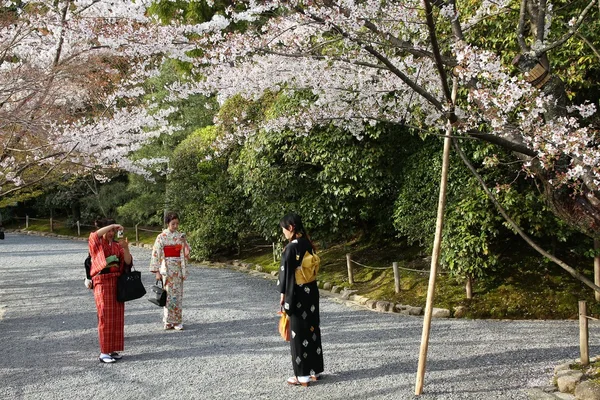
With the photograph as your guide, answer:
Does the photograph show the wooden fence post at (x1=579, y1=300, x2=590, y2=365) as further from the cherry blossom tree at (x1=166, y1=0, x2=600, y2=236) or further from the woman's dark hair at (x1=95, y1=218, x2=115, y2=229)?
the woman's dark hair at (x1=95, y1=218, x2=115, y2=229)

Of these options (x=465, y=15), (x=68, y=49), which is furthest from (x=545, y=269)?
(x=68, y=49)

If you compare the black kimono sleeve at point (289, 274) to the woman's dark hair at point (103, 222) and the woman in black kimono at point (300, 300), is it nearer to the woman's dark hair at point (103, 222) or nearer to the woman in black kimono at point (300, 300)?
the woman in black kimono at point (300, 300)

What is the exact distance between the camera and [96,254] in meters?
6.30

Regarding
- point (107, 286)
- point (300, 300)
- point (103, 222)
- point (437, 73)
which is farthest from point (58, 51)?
point (300, 300)

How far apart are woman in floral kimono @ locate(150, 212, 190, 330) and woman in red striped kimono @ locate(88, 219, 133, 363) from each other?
3.65ft

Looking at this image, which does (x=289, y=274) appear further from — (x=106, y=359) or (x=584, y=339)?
(x=584, y=339)

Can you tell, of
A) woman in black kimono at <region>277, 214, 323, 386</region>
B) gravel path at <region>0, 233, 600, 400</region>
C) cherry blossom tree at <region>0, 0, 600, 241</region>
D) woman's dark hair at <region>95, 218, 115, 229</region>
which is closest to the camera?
cherry blossom tree at <region>0, 0, 600, 241</region>

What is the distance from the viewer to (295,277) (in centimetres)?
530

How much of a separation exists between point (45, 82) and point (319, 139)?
4541mm

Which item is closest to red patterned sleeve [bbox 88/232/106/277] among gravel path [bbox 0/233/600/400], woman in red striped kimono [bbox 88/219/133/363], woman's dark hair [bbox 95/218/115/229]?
woman in red striped kimono [bbox 88/219/133/363]

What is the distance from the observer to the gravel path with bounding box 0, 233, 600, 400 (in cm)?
514

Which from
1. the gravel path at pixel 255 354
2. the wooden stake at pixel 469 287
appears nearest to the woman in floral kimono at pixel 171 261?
the gravel path at pixel 255 354

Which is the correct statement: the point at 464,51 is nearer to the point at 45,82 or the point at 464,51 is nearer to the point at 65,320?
the point at 45,82

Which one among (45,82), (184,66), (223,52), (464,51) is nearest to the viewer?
(464,51)
